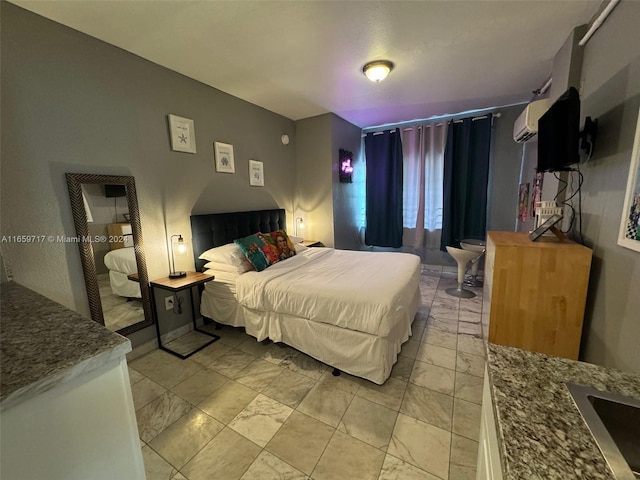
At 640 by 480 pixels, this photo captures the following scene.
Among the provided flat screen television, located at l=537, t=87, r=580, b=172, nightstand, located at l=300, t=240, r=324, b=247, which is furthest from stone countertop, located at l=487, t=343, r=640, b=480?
nightstand, located at l=300, t=240, r=324, b=247

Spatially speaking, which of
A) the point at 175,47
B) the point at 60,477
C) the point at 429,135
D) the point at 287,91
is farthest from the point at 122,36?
the point at 429,135

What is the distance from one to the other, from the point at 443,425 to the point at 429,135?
402cm

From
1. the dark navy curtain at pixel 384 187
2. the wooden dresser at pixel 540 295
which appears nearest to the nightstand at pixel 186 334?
the wooden dresser at pixel 540 295

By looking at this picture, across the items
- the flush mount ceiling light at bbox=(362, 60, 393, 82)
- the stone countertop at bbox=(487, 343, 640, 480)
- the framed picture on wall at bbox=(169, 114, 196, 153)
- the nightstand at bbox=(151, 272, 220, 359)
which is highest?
the flush mount ceiling light at bbox=(362, 60, 393, 82)

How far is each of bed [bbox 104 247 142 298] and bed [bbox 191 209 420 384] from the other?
58 centimetres

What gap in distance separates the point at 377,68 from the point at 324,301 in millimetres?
2085

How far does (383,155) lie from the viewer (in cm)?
459

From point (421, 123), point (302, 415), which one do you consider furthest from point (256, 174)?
point (421, 123)

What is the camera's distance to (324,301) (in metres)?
1.99

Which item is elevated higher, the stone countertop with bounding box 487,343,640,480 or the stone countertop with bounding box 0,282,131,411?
the stone countertop with bounding box 0,282,131,411

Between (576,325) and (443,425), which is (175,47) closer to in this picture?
(443,425)

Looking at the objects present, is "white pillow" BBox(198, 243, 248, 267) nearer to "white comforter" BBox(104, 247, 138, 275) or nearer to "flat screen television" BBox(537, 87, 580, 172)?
"white comforter" BBox(104, 247, 138, 275)

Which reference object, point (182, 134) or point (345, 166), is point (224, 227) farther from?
point (345, 166)

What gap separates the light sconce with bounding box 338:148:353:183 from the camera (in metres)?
4.11
